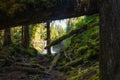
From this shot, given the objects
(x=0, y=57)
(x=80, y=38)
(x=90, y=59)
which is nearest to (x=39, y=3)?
(x=90, y=59)

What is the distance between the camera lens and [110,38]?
18.2ft

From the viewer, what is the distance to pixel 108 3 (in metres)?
5.52

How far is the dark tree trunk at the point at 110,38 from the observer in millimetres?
5508

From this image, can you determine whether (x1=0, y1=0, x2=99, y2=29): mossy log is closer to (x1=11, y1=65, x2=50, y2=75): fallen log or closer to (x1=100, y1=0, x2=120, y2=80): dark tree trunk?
(x1=100, y1=0, x2=120, y2=80): dark tree trunk

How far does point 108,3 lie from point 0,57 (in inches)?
370

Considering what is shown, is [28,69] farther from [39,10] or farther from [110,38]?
[110,38]

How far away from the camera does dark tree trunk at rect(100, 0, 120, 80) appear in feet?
18.1

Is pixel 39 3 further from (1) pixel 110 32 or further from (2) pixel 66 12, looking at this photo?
(1) pixel 110 32

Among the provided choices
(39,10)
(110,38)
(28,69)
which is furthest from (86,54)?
(110,38)

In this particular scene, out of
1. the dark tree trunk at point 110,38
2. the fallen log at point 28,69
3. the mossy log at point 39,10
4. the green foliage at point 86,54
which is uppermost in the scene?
the mossy log at point 39,10

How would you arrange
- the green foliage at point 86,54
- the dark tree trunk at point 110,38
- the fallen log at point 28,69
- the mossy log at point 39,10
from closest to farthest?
the dark tree trunk at point 110,38 < the mossy log at point 39,10 < the green foliage at point 86,54 < the fallen log at point 28,69

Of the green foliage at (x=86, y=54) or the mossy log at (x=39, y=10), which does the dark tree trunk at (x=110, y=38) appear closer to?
the mossy log at (x=39, y=10)

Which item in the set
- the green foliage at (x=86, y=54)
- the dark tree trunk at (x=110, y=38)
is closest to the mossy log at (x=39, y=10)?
the dark tree trunk at (x=110, y=38)

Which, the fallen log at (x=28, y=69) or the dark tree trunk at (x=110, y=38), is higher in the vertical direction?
the dark tree trunk at (x=110, y=38)
